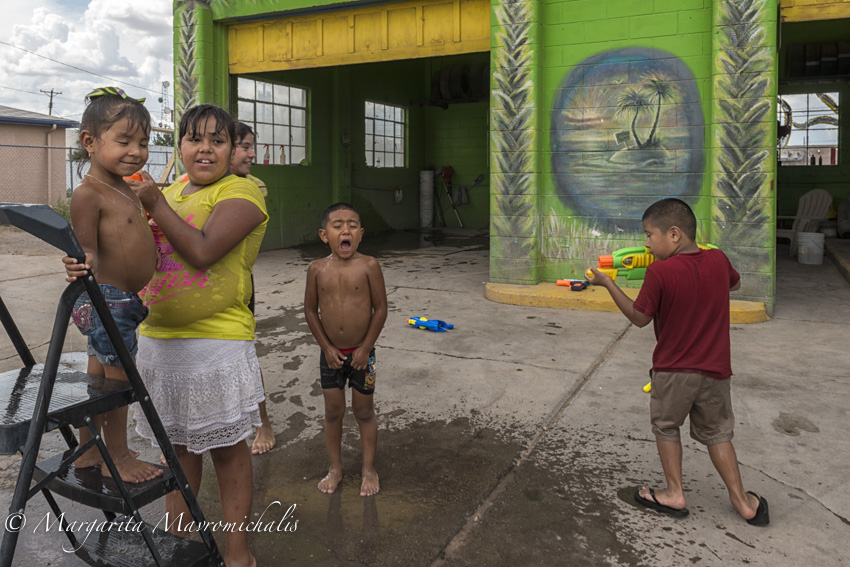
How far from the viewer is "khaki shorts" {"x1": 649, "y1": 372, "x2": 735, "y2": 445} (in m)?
2.65

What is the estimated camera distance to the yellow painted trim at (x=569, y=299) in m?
6.14

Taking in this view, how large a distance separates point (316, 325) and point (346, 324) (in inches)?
5.5

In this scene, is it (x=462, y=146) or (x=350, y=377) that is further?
(x=462, y=146)

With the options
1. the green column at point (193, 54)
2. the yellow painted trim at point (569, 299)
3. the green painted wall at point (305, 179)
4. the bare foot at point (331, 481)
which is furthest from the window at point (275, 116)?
the bare foot at point (331, 481)

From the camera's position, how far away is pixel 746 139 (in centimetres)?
633

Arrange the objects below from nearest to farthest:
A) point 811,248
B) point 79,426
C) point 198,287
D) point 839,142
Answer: point 79,426 → point 198,287 → point 811,248 → point 839,142

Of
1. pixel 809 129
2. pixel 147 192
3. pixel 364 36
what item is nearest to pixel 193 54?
pixel 364 36

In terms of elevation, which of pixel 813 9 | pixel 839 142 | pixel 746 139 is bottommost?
pixel 746 139

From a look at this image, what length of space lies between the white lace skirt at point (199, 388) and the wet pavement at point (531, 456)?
55 centimetres

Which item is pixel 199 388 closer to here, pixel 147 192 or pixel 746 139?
pixel 147 192

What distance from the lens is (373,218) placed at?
1495 centimetres

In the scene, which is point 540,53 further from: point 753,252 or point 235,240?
point 235,240

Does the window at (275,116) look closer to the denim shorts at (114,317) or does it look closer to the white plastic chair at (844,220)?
the denim shorts at (114,317)

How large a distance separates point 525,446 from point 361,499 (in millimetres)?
927
